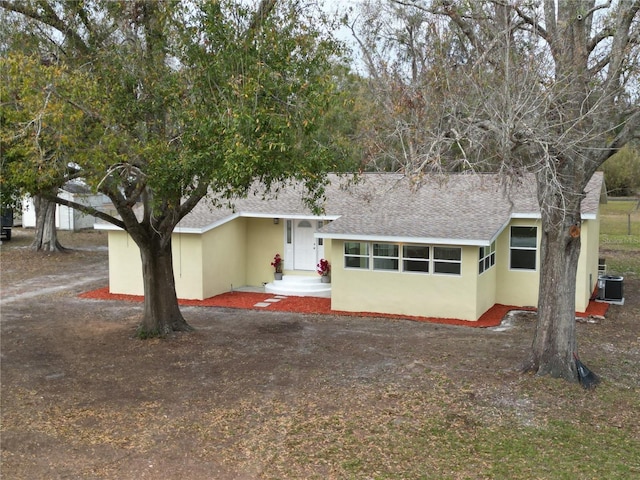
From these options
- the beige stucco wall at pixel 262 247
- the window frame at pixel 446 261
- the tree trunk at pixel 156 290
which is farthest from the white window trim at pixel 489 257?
the tree trunk at pixel 156 290

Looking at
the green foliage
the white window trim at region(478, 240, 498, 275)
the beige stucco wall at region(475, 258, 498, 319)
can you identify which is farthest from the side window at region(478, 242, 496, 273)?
the green foliage

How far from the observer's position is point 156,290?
13.9m

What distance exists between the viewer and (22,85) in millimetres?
9359

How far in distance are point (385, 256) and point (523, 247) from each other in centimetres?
394

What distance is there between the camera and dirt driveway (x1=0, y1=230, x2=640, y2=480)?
316 inches

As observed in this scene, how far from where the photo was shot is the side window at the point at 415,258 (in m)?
16.2

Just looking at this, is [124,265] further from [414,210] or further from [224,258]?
[414,210]

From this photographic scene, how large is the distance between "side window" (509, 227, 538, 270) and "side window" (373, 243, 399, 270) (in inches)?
136

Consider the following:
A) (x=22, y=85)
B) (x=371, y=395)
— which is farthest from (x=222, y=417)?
(x=22, y=85)

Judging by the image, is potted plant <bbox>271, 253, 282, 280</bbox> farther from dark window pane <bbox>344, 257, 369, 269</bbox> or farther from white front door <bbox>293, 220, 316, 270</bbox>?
dark window pane <bbox>344, 257, 369, 269</bbox>

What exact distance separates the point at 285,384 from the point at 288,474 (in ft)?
10.7

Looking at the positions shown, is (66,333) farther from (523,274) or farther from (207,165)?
(523,274)

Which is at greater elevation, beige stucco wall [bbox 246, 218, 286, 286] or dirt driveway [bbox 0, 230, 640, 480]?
beige stucco wall [bbox 246, 218, 286, 286]

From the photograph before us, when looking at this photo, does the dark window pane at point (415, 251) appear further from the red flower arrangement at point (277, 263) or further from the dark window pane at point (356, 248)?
the red flower arrangement at point (277, 263)
